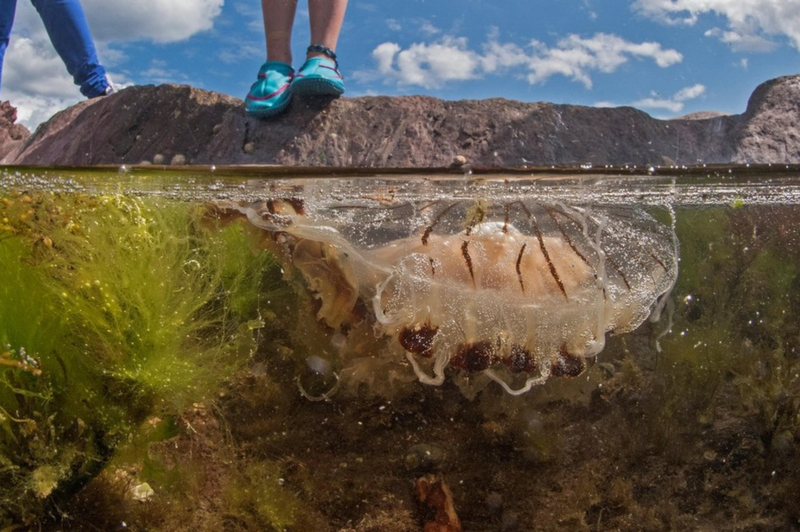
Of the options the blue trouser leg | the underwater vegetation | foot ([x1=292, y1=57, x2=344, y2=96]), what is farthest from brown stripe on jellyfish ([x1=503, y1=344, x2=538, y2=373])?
the blue trouser leg

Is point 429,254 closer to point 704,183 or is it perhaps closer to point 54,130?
point 704,183

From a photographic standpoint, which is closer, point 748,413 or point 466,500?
point 466,500

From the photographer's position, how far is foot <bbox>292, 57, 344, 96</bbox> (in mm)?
4199

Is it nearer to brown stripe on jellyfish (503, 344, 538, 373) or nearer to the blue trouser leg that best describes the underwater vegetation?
brown stripe on jellyfish (503, 344, 538, 373)

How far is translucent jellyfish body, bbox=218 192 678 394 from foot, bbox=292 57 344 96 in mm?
1144

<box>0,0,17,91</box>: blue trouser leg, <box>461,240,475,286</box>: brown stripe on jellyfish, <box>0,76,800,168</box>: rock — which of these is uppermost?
<box>0,0,17,91</box>: blue trouser leg

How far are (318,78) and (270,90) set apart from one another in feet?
1.16

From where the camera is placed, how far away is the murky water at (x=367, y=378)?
250 cm

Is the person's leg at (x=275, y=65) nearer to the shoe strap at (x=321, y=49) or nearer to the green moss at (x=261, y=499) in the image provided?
the shoe strap at (x=321, y=49)

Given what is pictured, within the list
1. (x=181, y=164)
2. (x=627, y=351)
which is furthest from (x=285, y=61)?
(x=627, y=351)

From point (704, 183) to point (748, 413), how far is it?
2.04 meters

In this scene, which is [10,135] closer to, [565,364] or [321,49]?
[321,49]

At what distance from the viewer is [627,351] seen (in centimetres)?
365

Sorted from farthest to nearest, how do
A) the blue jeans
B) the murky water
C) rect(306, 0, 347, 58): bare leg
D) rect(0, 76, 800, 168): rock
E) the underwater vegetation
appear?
1. rect(0, 76, 800, 168): rock
2. rect(306, 0, 347, 58): bare leg
3. the blue jeans
4. the murky water
5. the underwater vegetation
